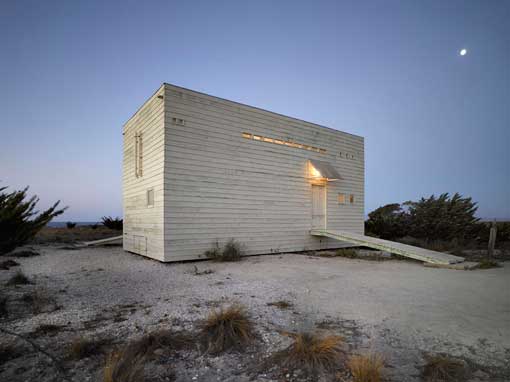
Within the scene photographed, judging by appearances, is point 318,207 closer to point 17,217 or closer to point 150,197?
point 150,197

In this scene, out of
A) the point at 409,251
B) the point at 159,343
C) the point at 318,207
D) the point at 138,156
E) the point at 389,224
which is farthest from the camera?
the point at 389,224

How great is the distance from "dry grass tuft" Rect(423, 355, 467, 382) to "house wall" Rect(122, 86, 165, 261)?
6926 millimetres

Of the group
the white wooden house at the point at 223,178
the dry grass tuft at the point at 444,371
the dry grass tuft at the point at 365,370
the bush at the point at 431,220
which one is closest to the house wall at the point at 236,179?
the white wooden house at the point at 223,178

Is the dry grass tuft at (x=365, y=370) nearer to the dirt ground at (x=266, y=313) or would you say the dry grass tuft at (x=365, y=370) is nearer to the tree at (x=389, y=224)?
the dirt ground at (x=266, y=313)

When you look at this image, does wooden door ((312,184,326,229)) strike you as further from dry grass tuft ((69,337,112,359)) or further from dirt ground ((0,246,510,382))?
dry grass tuft ((69,337,112,359))

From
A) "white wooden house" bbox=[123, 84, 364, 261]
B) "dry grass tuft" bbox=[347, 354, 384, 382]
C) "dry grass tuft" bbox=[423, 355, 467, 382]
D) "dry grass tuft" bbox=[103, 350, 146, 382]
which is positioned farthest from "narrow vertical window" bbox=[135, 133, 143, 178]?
"dry grass tuft" bbox=[423, 355, 467, 382]

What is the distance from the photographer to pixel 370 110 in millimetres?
31516

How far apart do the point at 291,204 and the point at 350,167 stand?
4.25 meters

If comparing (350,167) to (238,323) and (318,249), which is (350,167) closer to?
(318,249)

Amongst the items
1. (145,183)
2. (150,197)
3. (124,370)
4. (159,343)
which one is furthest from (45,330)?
(145,183)

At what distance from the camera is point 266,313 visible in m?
3.43

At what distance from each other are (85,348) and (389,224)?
1670 centimetres

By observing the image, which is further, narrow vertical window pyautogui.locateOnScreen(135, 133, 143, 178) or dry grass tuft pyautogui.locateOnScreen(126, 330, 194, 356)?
narrow vertical window pyautogui.locateOnScreen(135, 133, 143, 178)

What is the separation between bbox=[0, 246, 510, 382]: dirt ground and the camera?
209cm
